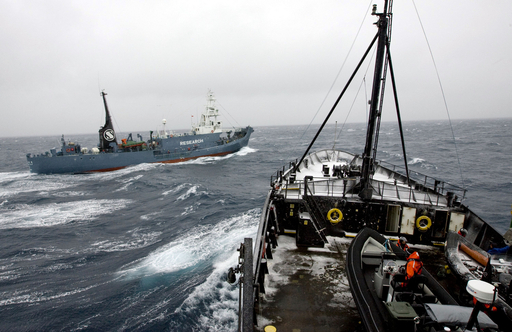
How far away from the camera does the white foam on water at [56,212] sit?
2060cm

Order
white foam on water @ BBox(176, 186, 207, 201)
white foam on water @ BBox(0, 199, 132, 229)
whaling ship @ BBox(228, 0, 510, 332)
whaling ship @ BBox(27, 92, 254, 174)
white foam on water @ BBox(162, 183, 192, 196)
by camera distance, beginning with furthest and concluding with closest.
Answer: whaling ship @ BBox(27, 92, 254, 174) < white foam on water @ BBox(162, 183, 192, 196) < white foam on water @ BBox(176, 186, 207, 201) < white foam on water @ BBox(0, 199, 132, 229) < whaling ship @ BBox(228, 0, 510, 332)

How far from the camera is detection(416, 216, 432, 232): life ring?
31.8 ft

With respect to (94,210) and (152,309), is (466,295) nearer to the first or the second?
(152,309)

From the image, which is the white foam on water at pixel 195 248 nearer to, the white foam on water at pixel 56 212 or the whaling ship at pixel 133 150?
the white foam on water at pixel 56 212

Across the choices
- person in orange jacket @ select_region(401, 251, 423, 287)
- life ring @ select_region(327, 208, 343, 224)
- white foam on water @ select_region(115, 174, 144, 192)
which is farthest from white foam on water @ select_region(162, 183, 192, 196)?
A: person in orange jacket @ select_region(401, 251, 423, 287)

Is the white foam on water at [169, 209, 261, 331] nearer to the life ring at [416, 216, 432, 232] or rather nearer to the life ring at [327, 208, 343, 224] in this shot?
the life ring at [327, 208, 343, 224]

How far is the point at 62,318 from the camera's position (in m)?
10.2

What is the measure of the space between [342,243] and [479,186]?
27.9 metres

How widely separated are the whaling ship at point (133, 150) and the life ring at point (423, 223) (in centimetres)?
4344

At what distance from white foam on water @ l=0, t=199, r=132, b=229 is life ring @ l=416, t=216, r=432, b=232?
22.6m

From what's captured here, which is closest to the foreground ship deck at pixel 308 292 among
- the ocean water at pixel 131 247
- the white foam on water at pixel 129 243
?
the ocean water at pixel 131 247

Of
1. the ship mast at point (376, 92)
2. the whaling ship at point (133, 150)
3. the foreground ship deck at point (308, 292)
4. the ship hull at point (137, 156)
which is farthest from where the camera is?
the whaling ship at point (133, 150)

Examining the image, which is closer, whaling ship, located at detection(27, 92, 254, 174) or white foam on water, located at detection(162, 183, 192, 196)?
white foam on water, located at detection(162, 183, 192, 196)

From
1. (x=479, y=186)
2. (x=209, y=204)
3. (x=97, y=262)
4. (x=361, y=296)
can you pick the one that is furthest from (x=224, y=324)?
(x=479, y=186)
